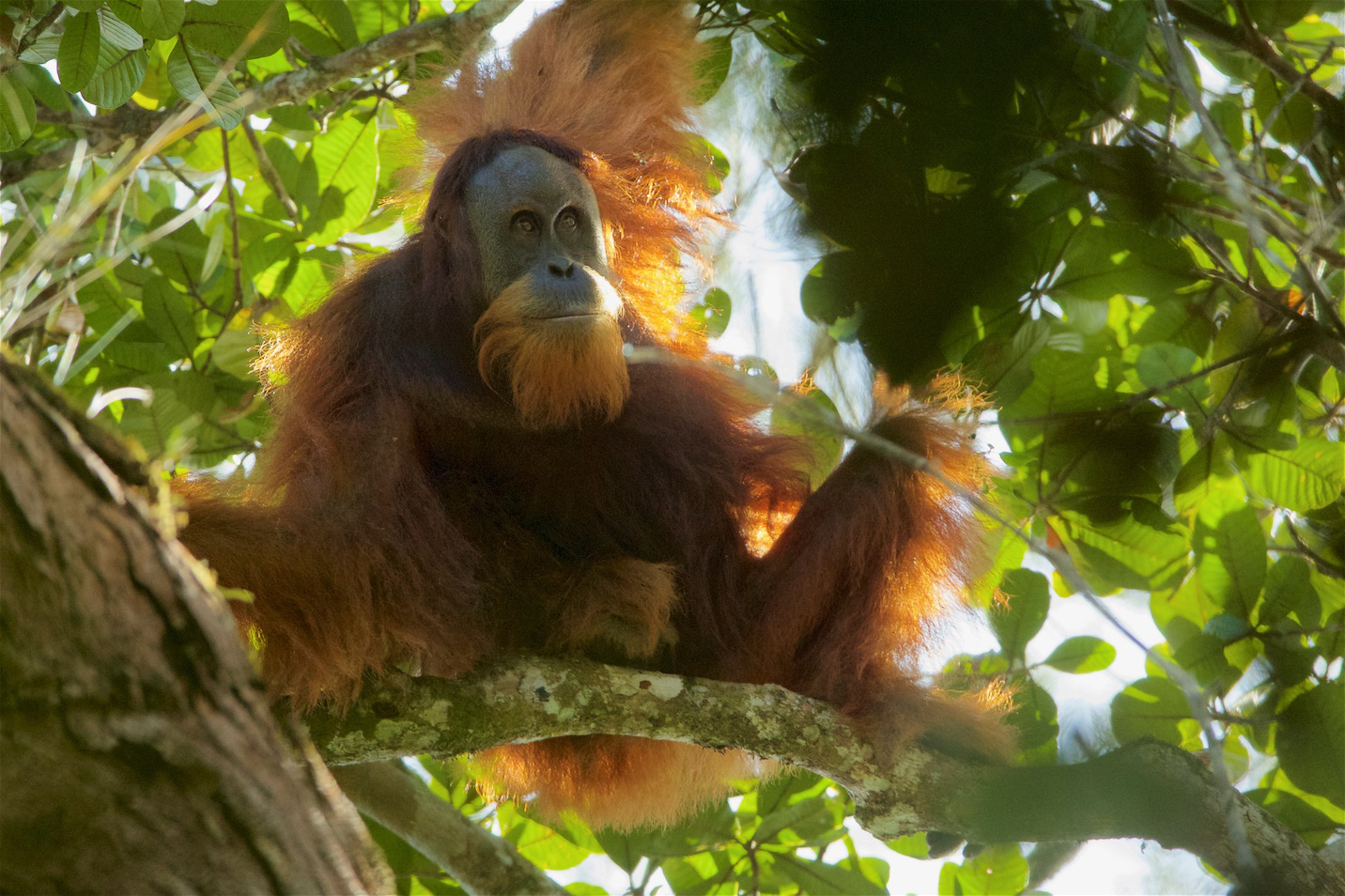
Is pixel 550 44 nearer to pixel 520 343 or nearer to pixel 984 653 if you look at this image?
pixel 520 343

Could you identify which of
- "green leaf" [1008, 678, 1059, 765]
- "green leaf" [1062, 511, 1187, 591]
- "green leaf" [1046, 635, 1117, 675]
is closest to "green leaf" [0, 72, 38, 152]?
"green leaf" [1062, 511, 1187, 591]

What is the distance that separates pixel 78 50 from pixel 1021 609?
3123mm

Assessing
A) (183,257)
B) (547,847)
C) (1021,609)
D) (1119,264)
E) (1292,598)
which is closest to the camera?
(1119,264)

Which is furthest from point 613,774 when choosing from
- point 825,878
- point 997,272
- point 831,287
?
point 997,272

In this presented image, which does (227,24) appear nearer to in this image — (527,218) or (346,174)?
(527,218)

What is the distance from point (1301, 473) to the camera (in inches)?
Answer: 125

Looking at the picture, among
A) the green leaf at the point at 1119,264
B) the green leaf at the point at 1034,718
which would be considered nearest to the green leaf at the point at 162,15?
the green leaf at the point at 1119,264

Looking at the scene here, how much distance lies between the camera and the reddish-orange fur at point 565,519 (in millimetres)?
2670

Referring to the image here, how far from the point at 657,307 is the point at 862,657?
4.15 feet

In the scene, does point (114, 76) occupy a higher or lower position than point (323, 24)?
lower

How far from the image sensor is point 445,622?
2.67 meters

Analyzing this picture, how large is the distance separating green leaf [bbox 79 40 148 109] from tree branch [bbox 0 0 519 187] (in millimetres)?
538

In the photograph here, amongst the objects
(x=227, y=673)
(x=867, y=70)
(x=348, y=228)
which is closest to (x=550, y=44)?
(x=348, y=228)

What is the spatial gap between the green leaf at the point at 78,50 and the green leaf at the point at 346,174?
4.38ft
